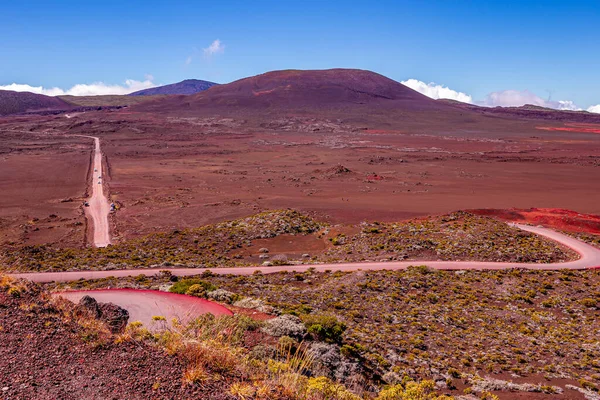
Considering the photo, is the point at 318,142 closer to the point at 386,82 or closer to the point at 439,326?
the point at 439,326

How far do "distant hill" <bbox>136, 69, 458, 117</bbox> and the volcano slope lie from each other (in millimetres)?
688

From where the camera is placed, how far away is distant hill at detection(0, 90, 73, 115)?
6270 inches

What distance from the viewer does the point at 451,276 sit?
63.4 feet

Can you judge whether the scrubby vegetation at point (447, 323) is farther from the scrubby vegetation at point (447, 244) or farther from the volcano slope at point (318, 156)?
the volcano slope at point (318, 156)

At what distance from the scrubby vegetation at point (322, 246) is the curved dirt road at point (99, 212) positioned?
4129 millimetres

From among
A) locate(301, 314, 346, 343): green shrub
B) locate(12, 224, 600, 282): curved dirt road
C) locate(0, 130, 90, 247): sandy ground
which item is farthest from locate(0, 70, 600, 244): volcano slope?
locate(301, 314, 346, 343): green shrub

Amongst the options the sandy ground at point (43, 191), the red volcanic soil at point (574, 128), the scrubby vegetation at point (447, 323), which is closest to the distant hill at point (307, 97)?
the red volcanic soil at point (574, 128)

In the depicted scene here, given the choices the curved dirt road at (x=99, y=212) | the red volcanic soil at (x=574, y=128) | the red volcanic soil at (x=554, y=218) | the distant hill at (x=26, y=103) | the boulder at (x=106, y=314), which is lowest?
the curved dirt road at (x=99, y=212)

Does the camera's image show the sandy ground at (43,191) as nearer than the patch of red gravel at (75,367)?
No

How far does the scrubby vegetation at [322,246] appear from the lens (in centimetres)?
2167

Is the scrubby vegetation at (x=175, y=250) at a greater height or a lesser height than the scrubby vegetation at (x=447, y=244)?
lesser

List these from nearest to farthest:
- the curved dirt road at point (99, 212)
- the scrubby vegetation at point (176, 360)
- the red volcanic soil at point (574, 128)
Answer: the scrubby vegetation at point (176, 360), the curved dirt road at point (99, 212), the red volcanic soil at point (574, 128)

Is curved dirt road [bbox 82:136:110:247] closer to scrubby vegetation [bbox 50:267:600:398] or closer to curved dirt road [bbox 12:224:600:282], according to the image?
curved dirt road [bbox 12:224:600:282]

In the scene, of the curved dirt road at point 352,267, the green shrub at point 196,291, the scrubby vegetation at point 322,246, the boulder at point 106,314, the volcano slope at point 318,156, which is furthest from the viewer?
the volcano slope at point 318,156
